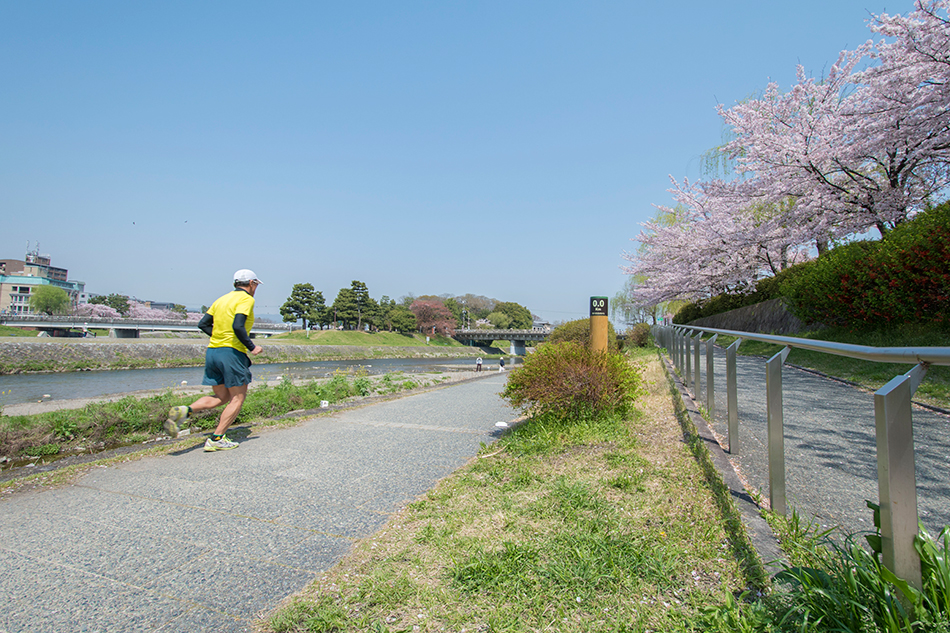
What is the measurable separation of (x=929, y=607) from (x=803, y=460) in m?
1.79

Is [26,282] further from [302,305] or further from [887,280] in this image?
[887,280]

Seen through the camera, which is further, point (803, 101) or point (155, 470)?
point (803, 101)

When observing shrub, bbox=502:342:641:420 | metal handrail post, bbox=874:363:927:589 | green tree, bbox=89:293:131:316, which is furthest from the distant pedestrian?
green tree, bbox=89:293:131:316

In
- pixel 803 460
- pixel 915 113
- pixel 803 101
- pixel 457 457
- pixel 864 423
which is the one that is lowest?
pixel 457 457

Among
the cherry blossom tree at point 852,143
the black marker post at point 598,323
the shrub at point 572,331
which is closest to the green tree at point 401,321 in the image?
the shrub at point 572,331

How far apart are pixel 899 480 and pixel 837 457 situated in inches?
75.7

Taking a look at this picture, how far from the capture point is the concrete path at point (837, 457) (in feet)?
7.79

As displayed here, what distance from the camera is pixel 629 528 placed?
8.38 feet

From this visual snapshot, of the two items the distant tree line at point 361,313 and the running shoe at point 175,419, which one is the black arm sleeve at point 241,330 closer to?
the running shoe at point 175,419

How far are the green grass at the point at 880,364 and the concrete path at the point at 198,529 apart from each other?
13.9ft

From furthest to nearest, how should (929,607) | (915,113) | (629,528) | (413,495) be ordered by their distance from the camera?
1. (915,113)
2. (413,495)
3. (629,528)
4. (929,607)

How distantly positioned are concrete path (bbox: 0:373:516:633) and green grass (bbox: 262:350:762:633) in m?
0.29

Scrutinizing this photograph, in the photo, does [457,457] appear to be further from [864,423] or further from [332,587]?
[864,423]

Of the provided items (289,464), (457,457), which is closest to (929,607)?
(457,457)
